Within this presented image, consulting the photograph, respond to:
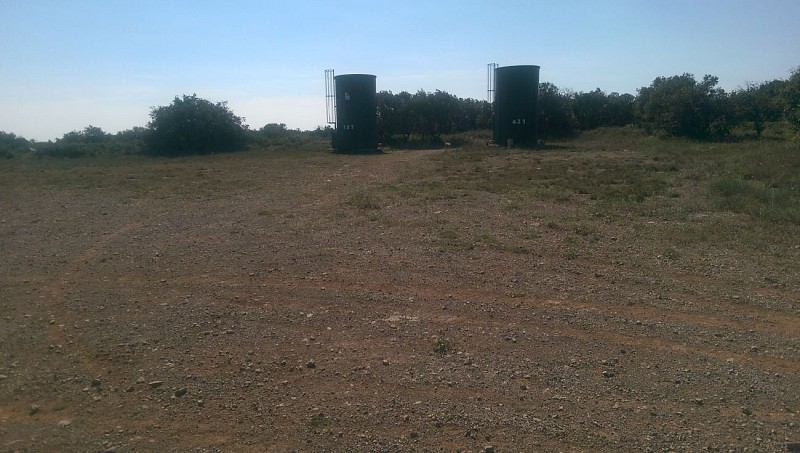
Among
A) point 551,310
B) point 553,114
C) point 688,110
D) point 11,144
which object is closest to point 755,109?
point 688,110

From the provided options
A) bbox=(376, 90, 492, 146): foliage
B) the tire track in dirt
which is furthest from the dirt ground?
bbox=(376, 90, 492, 146): foliage

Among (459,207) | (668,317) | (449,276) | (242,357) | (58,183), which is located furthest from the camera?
(58,183)

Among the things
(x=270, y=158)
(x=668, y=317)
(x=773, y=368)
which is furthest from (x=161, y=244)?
(x=270, y=158)

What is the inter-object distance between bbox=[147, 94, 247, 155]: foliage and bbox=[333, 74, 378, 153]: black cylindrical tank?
23.5 ft

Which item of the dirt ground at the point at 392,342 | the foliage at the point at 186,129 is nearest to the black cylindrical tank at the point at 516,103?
the foliage at the point at 186,129

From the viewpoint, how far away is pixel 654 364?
15.7 ft

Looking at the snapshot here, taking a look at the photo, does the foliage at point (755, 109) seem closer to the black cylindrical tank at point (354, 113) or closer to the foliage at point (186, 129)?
the black cylindrical tank at point (354, 113)

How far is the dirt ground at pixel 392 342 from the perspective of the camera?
3961mm

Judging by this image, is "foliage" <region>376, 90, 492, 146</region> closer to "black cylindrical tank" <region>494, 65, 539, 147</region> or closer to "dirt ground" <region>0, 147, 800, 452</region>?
"black cylindrical tank" <region>494, 65, 539, 147</region>

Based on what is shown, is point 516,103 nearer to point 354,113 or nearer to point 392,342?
point 354,113

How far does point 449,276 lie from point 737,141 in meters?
21.7

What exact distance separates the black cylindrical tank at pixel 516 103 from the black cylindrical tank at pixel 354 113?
5.78 meters

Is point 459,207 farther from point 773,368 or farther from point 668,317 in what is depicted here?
point 773,368

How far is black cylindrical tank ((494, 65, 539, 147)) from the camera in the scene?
2688 centimetres
